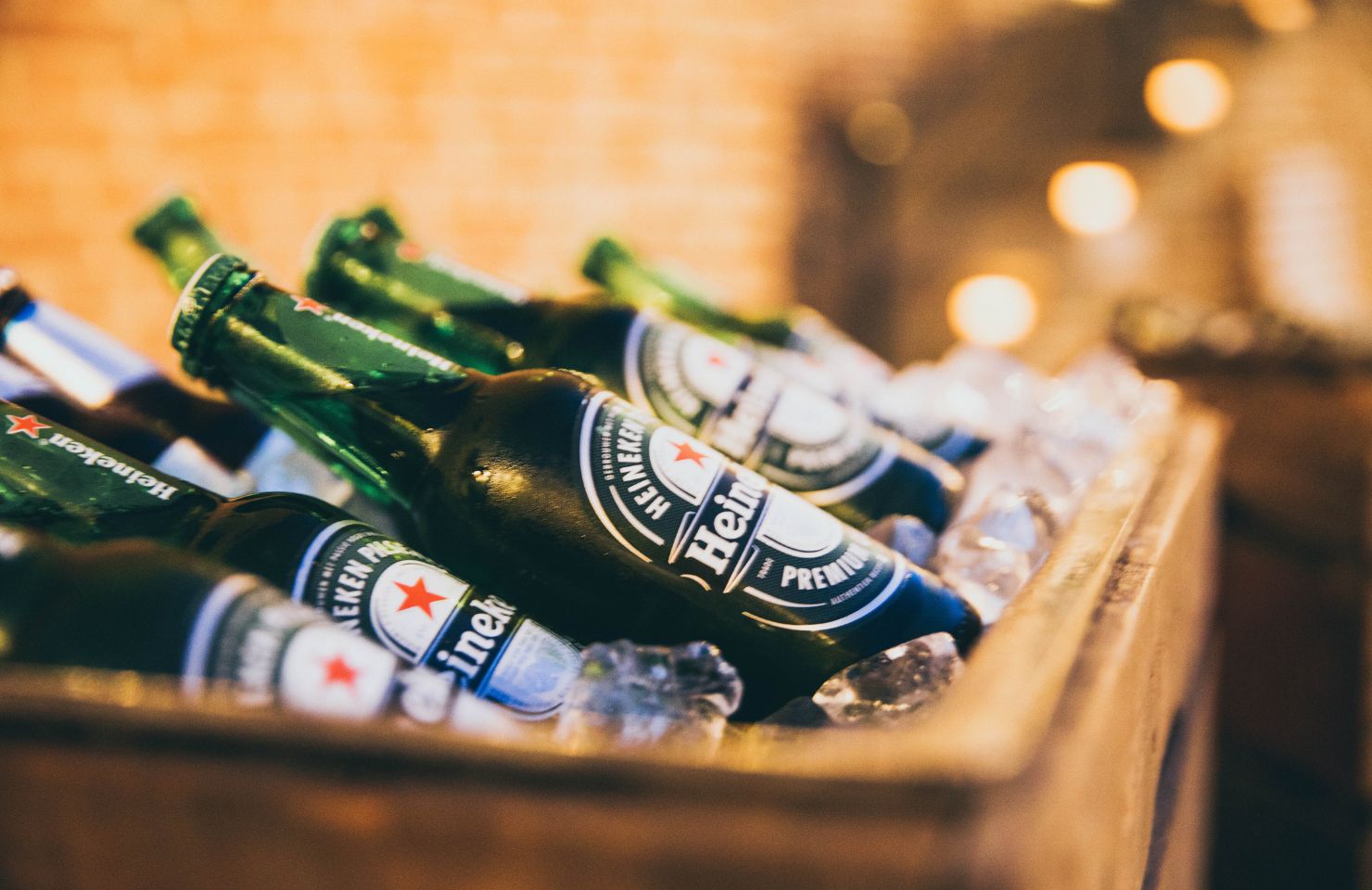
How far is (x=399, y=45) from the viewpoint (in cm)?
236

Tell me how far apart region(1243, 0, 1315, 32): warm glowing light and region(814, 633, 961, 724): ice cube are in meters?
3.69

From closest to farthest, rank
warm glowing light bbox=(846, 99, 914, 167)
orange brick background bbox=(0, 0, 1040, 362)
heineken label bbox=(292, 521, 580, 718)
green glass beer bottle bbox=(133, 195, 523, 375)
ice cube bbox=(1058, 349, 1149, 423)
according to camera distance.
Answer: heineken label bbox=(292, 521, 580, 718) → green glass beer bottle bbox=(133, 195, 523, 375) → ice cube bbox=(1058, 349, 1149, 423) → orange brick background bbox=(0, 0, 1040, 362) → warm glowing light bbox=(846, 99, 914, 167)

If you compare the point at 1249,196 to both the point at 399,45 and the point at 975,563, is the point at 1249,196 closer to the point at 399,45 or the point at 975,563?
the point at 399,45

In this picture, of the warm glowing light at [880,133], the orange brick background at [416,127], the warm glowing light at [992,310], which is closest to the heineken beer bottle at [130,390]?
the orange brick background at [416,127]

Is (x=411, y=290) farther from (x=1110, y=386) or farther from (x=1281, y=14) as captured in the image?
(x=1281, y=14)

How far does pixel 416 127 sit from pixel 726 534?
87.7 inches

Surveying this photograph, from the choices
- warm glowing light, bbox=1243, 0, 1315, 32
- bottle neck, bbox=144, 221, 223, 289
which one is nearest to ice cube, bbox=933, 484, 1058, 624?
bottle neck, bbox=144, 221, 223, 289

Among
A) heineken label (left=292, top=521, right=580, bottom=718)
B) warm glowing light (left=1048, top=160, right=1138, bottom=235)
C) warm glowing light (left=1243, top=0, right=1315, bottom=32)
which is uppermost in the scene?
warm glowing light (left=1243, top=0, right=1315, bottom=32)

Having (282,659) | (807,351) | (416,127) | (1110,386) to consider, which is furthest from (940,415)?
(416,127)

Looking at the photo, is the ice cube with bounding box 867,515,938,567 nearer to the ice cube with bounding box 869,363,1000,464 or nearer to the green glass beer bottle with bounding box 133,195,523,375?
the ice cube with bounding box 869,363,1000,464

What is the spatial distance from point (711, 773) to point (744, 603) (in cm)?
25

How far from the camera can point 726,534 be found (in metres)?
0.54

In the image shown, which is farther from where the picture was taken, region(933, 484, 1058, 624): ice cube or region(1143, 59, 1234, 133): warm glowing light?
region(1143, 59, 1234, 133): warm glowing light

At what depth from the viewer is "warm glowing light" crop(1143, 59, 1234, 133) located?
3.12 metres
